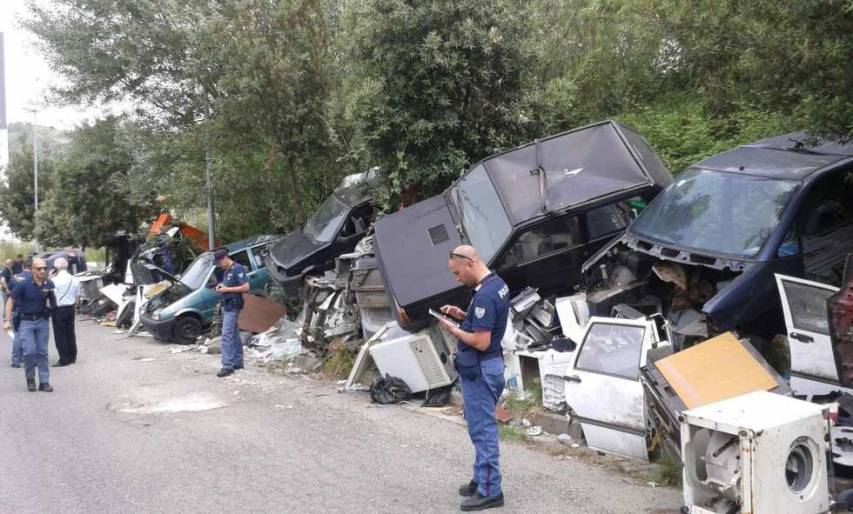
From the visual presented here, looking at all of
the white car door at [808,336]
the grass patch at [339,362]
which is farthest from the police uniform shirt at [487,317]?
the grass patch at [339,362]

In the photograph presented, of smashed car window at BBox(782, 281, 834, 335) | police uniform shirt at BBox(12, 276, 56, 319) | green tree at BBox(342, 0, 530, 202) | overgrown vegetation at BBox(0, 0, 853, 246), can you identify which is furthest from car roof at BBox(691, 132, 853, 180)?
police uniform shirt at BBox(12, 276, 56, 319)

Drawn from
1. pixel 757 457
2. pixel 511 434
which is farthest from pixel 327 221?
pixel 757 457

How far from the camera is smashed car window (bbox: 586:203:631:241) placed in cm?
870

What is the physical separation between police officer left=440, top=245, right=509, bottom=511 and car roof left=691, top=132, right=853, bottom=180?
3675 millimetres

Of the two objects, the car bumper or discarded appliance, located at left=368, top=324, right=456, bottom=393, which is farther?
the car bumper

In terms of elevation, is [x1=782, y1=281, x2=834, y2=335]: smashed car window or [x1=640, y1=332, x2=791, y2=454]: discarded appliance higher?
[x1=782, y1=281, x2=834, y2=335]: smashed car window

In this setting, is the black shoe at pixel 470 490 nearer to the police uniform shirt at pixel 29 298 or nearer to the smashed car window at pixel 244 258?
the police uniform shirt at pixel 29 298

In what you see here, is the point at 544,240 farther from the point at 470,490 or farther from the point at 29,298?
the point at 29,298

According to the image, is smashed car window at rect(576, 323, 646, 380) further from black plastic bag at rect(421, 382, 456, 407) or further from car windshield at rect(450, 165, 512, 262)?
black plastic bag at rect(421, 382, 456, 407)

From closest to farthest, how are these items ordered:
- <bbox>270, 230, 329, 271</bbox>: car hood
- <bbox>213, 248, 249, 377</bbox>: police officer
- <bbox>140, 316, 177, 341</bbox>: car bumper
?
<bbox>213, 248, 249, 377</bbox>: police officer
<bbox>270, 230, 329, 271</bbox>: car hood
<bbox>140, 316, 177, 341</bbox>: car bumper

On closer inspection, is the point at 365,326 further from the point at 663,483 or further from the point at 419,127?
the point at 663,483

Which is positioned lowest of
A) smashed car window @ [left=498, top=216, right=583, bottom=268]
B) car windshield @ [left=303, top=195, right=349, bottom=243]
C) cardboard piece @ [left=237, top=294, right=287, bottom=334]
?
cardboard piece @ [left=237, top=294, right=287, bottom=334]

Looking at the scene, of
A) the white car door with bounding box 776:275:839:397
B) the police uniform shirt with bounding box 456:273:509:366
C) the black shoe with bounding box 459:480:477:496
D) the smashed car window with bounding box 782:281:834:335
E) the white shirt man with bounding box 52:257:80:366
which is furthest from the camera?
the white shirt man with bounding box 52:257:80:366

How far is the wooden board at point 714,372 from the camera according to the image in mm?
A: 5371
